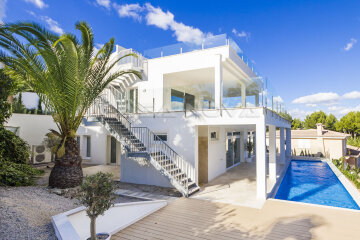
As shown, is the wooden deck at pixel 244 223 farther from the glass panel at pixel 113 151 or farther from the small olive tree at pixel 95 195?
the glass panel at pixel 113 151

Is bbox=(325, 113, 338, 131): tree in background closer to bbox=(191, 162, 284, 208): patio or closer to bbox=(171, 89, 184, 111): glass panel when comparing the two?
bbox=(191, 162, 284, 208): patio

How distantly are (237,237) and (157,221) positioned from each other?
240cm

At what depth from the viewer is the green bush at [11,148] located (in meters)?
10.6

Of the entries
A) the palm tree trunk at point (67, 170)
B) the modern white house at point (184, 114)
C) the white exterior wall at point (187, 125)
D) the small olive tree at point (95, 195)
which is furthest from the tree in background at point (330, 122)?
the small olive tree at point (95, 195)

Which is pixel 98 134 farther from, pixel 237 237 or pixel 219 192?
pixel 237 237

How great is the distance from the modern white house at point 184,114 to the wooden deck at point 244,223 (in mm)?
1414

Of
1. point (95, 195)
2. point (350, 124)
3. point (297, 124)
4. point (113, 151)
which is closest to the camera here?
point (95, 195)

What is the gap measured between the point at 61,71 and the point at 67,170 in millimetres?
4107

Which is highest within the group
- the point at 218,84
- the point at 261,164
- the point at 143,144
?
the point at 218,84

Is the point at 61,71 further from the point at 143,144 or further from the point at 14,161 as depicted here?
the point at 14,161

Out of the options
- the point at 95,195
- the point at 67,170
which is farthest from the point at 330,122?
the point at 95,195

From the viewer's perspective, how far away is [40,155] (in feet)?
53.7

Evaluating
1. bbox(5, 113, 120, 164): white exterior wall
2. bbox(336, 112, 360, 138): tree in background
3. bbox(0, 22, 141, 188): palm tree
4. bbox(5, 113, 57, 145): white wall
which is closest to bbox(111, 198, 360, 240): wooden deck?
bbox(0, 22, 141, 188): palm tree

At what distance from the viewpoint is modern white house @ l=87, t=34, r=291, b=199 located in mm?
9016
